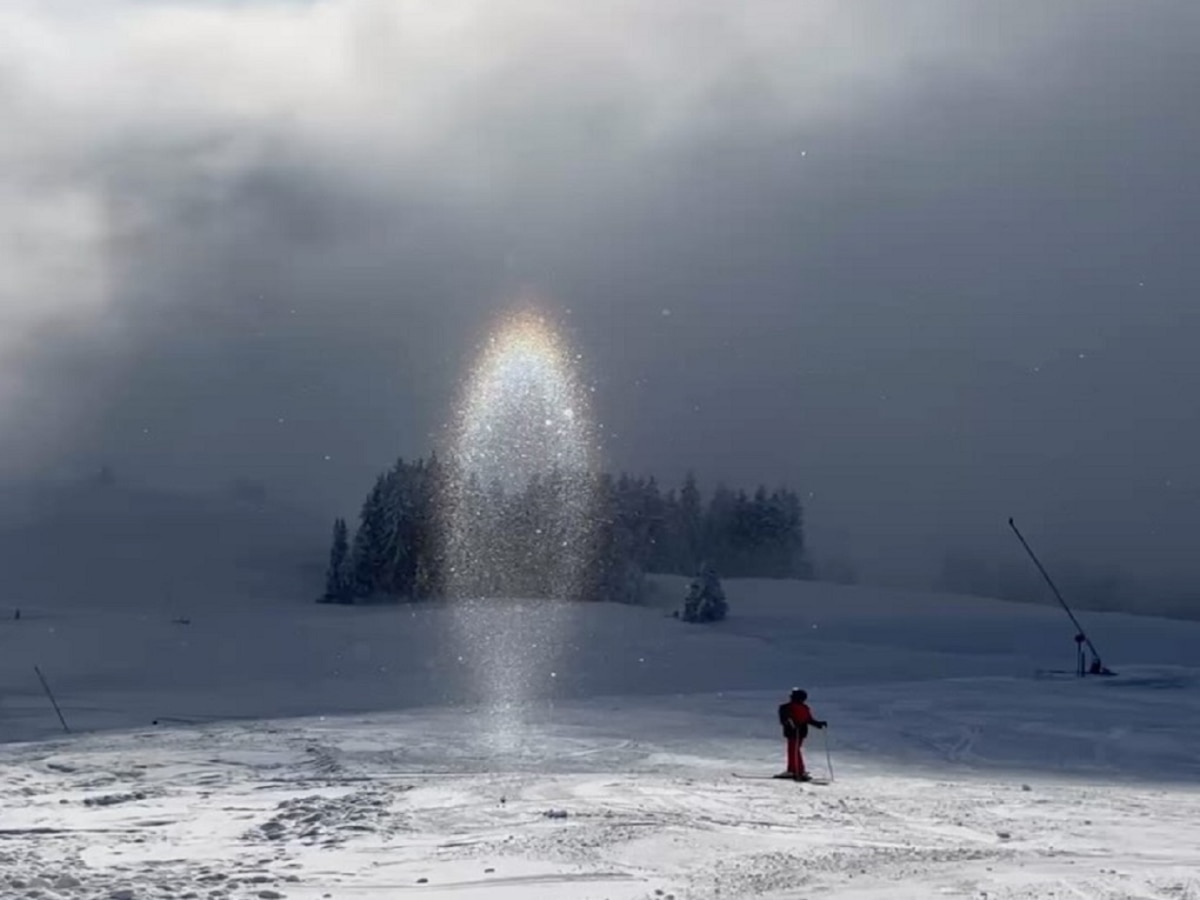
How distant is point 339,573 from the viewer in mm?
74125

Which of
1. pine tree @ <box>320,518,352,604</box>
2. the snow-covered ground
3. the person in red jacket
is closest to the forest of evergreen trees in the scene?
pine tree @ <box>320,518,352,604</box>

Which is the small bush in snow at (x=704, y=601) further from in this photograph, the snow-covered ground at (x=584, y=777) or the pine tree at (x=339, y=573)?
the pine tree at (x=339, y=573)

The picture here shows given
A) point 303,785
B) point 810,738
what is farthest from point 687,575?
point 303,785

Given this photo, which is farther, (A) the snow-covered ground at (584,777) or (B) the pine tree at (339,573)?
(B) the pine tree at (339,573)

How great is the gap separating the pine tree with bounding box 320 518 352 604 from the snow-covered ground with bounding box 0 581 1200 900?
24715mm

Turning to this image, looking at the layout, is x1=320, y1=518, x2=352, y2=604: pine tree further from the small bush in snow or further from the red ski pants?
the red ski pants

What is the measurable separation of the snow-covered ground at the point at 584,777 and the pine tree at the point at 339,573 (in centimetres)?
2471

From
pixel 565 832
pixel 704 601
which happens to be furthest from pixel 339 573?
pixel 565 832

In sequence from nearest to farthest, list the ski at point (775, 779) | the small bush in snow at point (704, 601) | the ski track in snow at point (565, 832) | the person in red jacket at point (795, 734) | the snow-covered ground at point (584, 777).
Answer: the ski track in snow at point (565, 832) → the snow-covered ground at point (584, 777) → the ski at point (775, 779) → the person in red jacket at point (795, 734) → the small bush in snow at point (704, 601)

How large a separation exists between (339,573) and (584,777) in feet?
189

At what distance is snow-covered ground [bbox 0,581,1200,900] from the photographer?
11305 mm

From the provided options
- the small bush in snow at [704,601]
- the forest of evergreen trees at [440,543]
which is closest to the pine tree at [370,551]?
the forest of evergreen trees at [440,543]

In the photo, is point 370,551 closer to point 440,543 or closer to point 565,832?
point 440,543

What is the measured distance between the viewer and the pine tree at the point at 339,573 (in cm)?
7362
